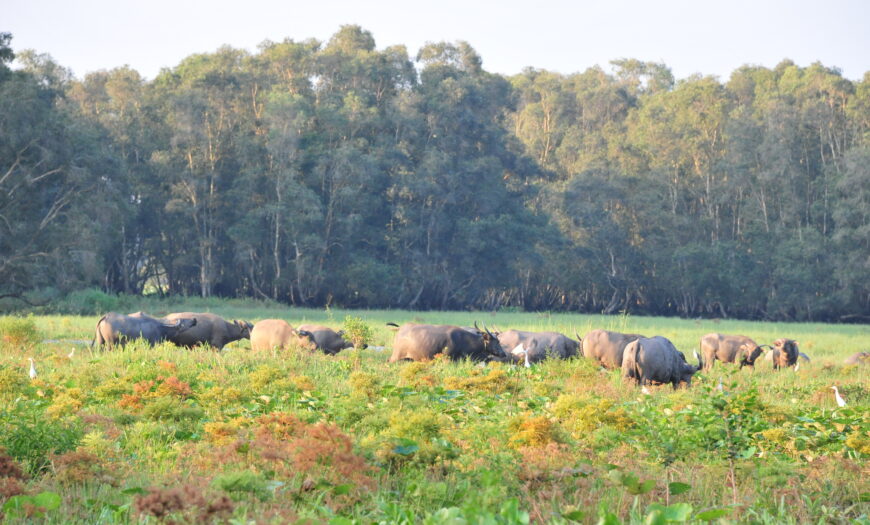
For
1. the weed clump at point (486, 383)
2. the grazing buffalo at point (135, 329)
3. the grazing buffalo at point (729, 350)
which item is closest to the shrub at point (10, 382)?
the weed clump at point (486, 383)

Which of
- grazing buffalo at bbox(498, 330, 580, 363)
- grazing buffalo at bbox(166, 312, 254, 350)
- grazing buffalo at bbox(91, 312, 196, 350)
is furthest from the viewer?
grazing buffalo at bbox(166, 312, 254, 350)

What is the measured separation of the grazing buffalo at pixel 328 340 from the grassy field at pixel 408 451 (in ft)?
15.6

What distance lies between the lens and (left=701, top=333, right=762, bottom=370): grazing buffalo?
64.8ft

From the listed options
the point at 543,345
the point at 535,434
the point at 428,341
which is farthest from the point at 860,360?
the point at 535,434

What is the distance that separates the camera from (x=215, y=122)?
48.3 metres

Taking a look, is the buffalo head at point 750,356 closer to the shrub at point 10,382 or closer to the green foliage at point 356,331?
the green foliage at point 356,331

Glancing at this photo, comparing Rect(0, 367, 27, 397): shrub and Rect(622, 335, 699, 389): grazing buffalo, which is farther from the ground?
Rect(622, 335, 699, 389): grazing buffalo

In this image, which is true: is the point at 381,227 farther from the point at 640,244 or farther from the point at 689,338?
the point at 689,338

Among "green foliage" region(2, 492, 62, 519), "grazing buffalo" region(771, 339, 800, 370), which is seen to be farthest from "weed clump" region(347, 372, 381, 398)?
"grazing buffalo" region(771, 339, 800, 370)

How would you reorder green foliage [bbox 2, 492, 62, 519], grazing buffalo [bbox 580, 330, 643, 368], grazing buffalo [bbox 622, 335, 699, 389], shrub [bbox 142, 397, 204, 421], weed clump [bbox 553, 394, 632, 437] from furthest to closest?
grazing buffalo [bbox 580, 330, 643, 368] < grazing buffalo [bbox 622, 335, 699, 389] < shrub [bbox 142, 397, 204, 421] < weed clump [bbox 553, 394, 632, 437] < green foliage [bbox 2, 492, 62, 519]

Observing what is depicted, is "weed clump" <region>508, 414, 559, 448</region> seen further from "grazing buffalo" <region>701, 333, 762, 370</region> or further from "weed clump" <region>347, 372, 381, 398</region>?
"grazing buffalo" <region>701, 333, 762, 370</region>

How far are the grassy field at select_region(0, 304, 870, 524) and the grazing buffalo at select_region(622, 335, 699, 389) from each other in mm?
1062

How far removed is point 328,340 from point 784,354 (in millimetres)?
9768

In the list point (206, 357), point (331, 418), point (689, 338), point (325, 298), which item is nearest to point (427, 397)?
point (331, 418)
